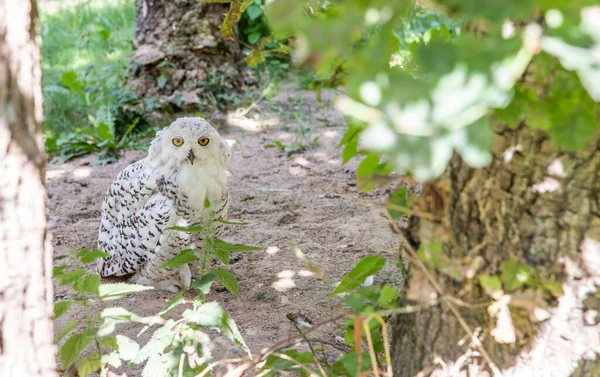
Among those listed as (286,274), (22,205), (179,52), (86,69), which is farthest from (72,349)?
(86,69)

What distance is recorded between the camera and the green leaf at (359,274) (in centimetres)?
207

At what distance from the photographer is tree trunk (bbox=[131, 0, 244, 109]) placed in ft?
19.5

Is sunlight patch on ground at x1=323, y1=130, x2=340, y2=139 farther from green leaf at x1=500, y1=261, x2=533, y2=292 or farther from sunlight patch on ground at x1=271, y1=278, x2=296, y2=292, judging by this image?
green leaf at x1=500, y1=261, x2=533, y2=292

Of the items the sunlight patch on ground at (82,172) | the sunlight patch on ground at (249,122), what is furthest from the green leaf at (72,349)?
the sunlight patch on ground at (249,122)

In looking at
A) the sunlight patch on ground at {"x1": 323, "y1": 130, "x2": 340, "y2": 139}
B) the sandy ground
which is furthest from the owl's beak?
the sunlight patch on ground at {"x1": 323, "y1": 130, "x2": 340, "y2": 139}

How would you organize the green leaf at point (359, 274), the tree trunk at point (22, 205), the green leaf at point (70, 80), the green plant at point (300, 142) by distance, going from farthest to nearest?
the green leaf at point (70, 80), the green plant at point (300, 142), the green leaf at point (359, 274), the tree trunk at point (22, 205)

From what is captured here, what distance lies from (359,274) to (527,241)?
619mm

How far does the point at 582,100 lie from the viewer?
1.35 meters

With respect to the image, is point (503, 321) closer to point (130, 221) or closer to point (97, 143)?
point (130, 221)

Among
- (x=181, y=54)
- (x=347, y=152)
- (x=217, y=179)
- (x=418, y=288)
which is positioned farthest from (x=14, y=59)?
(x=181, y=54)

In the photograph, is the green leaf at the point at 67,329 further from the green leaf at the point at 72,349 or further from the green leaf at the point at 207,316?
the green leaf at the point at 207,316

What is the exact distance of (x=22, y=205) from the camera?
156 centimetres

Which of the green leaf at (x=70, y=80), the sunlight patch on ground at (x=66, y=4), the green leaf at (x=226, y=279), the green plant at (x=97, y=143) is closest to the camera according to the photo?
the green leaf at (x=226, y=279)

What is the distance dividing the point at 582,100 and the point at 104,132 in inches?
190
